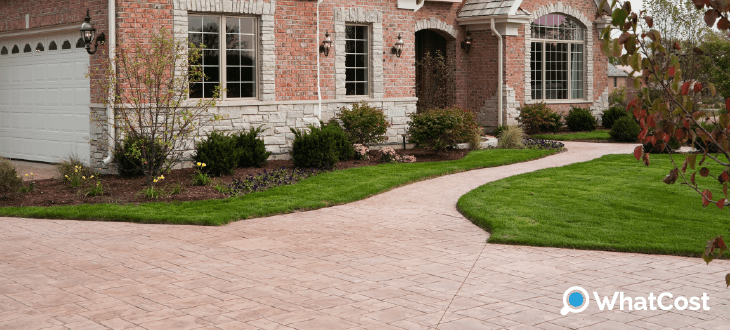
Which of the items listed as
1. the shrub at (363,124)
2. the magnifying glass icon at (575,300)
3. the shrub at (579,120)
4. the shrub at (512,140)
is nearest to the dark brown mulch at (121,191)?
the shrub at (363,124)

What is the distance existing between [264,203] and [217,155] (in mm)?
2467

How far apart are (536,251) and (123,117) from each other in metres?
7.58

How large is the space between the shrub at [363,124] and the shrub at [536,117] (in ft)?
21.1

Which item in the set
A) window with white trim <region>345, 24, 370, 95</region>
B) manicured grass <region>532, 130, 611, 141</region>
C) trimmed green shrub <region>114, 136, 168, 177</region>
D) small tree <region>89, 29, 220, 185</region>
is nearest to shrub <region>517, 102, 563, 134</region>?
manicured grass <region>532, 130, 611, 141</region>

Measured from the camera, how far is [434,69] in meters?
20.4

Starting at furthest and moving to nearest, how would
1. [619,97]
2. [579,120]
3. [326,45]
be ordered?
[619,97] → [579,120] → [326,45]

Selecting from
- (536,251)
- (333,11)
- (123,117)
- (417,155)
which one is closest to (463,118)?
(417,155)

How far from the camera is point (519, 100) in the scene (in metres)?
20.8

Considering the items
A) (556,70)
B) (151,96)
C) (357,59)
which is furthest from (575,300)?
(556,70)

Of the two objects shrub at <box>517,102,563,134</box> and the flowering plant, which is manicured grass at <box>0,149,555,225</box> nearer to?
the flowering plant

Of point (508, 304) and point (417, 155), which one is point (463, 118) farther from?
point (508, 304)

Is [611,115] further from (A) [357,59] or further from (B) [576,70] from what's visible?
(A) [357,59]

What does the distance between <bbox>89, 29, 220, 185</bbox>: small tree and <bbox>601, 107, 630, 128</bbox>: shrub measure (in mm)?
13489

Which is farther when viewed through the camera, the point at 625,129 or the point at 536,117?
the point at 536,117
